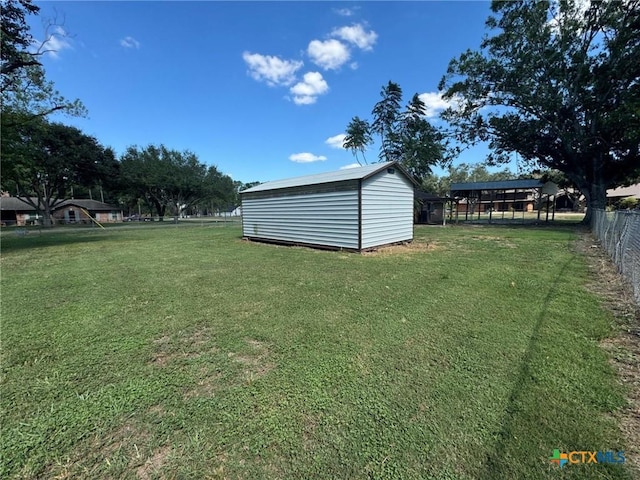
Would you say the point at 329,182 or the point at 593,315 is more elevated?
the point at 329,182

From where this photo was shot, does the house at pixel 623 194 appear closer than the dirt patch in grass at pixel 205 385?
No

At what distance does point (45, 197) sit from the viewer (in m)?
27.2

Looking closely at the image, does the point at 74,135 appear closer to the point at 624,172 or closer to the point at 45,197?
the point at 45,197

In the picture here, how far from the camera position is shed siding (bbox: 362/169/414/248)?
8.53 meters

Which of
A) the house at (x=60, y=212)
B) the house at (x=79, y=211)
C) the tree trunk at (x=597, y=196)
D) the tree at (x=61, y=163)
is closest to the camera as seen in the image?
the tree trunk at (x=597, y=196)

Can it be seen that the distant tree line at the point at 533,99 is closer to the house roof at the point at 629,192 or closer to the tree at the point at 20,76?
the tree at the point at 20,76

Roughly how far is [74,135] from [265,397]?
35483 millimetres

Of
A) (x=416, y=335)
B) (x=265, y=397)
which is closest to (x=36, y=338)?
(x=265, y=397)

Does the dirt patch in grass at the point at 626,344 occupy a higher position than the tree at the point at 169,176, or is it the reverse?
the tree at the point at 169,176

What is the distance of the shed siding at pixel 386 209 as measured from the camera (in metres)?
8.53

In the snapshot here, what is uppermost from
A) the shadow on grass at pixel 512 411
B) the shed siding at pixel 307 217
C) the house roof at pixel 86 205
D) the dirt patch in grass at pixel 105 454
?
the house roof at pixel 86 205

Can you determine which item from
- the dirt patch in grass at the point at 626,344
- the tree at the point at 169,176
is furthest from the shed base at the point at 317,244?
the tree at the point at 169,176

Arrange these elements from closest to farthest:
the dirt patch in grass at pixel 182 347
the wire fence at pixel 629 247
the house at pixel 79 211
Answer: the dirt patch in grass at pixel 182 347 < the wire fence at pixel 629 247 < the house at pixel 79 211

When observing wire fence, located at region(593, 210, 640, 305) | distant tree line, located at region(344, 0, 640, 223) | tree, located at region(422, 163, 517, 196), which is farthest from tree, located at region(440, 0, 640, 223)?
tree, located at region(422, 163, 517, 196)
